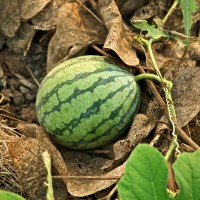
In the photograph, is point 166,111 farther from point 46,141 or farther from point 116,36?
point 46,141

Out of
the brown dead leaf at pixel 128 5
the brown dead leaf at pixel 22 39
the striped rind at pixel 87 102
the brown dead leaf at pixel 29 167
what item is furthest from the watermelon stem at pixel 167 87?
the brown dead leaf at pixel 22 39

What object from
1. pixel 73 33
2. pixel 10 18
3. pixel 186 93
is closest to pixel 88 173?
pixel 186 93

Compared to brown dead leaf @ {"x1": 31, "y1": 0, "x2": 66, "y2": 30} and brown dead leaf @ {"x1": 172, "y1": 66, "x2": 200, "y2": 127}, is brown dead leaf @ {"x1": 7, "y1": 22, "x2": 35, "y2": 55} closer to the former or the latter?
brown dead leaf @ {"x1": 31, "y1": 0, "x2": 66, "y2": 30}

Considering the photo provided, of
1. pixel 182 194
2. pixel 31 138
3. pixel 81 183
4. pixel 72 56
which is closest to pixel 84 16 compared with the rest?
pixel 72 56

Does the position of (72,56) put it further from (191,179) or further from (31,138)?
(191,179)

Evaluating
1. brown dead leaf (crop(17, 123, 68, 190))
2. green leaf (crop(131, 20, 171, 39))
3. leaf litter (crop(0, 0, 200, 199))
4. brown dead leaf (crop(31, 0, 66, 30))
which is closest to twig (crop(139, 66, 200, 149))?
leaf litter (crop(0, 0, 200, 199))

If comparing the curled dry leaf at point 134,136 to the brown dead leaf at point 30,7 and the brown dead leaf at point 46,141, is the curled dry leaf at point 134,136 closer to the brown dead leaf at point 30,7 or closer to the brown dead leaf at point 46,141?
the brown dead leaf at point 46,141
